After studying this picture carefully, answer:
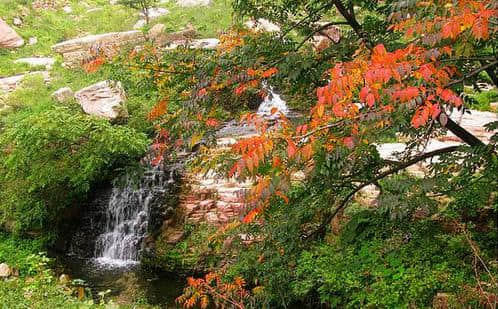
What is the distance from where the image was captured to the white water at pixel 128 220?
32.4ft

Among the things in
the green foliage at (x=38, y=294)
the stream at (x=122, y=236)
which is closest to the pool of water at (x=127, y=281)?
the stream at (x=122, y=236)

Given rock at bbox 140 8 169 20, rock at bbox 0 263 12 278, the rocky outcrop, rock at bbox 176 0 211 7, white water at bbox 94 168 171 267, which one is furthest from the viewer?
rock at bbox 176 0 211 7

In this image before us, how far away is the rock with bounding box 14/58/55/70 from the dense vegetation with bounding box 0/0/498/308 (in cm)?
937

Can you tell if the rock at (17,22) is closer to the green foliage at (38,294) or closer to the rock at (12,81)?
the rock at (12,81)

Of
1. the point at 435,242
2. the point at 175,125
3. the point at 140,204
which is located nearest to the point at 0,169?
the point at 140,204

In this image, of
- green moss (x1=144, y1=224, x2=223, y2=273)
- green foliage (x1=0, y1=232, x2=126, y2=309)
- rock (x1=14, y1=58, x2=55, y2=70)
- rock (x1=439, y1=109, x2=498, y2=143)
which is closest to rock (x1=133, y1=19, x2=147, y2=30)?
rock (x1=14, y1=58, x2=55, y2=70)

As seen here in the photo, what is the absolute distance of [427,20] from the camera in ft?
9.29

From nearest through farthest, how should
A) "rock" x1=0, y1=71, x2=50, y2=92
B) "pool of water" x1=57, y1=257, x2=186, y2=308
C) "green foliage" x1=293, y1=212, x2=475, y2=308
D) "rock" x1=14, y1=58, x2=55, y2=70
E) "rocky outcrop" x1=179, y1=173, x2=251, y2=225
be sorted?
"green foliage" x1=293, y1=212, x2=475, y2=308, "pool of water" x1=57, y1=257, x2=186, y2=308, "rocky outcrop" x1=179, y1=173, x2=251, y2=225, "rock" x1=0, y1=71, x2=50, y2=92, "rock" x1=14, y1=58, x2=55, y2=70

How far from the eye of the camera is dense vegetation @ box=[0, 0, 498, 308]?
2715 millimetres

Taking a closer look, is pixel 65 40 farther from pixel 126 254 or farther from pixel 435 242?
pixel 435 242

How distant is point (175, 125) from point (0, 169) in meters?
8.56

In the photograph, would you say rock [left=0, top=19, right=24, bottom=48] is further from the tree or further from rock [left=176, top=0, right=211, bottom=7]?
the tree

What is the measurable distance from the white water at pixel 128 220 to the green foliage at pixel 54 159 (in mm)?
679

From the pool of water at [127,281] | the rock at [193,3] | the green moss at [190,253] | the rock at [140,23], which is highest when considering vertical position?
the rock at [193,3]
